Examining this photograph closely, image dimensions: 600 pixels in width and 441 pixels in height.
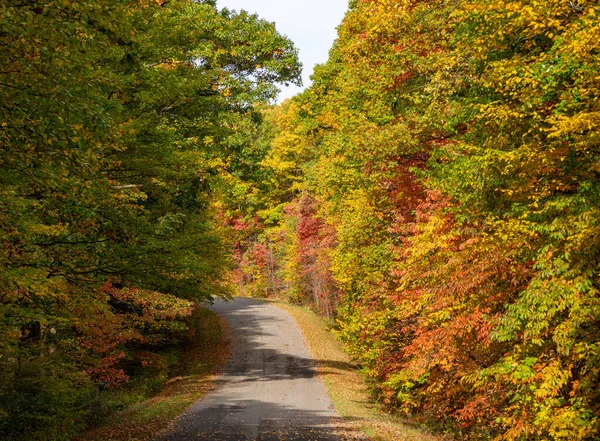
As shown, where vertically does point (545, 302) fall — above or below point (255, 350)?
above

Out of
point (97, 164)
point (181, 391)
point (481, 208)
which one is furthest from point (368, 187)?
point (97, 164)

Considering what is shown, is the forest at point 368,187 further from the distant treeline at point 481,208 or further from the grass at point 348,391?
the grass at point 348,391

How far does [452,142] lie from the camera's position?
15023mm

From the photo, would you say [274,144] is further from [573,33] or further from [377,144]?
[573,33]

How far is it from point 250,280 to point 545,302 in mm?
59640

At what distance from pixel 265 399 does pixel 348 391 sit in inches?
167

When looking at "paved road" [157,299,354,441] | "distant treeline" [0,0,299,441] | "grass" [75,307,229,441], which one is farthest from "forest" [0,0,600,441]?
"paved road" [157,299,354,441]

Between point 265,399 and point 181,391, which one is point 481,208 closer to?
point 265,399

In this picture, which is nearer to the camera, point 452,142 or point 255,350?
point 452,142

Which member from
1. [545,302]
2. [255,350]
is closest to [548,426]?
[545,302]

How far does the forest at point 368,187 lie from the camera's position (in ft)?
21.9

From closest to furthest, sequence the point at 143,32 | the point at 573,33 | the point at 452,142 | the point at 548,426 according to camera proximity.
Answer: the point at 573,33, the point at 548,426, the point at 143,32, the point at 452,142

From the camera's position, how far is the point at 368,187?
1877 cm

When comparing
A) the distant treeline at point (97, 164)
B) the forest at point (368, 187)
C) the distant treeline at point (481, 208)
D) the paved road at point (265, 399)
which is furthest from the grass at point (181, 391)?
the distant treeline at point (481, 208)
